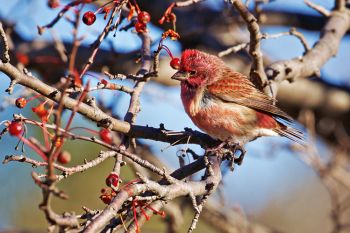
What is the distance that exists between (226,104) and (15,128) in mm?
2966

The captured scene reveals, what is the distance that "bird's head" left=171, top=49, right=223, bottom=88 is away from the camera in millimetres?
5812

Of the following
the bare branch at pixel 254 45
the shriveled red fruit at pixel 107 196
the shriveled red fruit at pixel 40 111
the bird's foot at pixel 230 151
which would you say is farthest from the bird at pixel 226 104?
the shriveled red fruit at pixel 107 196

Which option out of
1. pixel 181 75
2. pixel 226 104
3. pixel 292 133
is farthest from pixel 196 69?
pixel 292 133

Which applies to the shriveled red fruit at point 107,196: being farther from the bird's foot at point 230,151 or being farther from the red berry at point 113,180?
the bird's foot at point 230,151

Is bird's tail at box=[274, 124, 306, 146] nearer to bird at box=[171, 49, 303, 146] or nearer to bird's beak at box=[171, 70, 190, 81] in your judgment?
bird at box=[171, 49, 303, 146]

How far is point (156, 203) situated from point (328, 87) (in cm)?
508

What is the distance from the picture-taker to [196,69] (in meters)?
5.92

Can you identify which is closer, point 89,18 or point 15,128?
point 15,128

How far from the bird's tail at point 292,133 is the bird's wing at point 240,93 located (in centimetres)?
16

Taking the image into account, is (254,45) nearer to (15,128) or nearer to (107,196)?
(107,196)

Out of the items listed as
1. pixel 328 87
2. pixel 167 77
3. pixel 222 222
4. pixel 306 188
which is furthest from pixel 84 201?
pixel 306 188

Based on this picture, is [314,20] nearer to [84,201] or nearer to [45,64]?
[45,64]

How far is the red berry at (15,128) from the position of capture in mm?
3296

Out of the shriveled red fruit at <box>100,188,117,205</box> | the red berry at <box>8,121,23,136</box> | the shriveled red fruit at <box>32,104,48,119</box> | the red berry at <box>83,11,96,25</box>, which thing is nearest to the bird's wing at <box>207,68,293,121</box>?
the red berry at <box>83,11,96,25</box>
